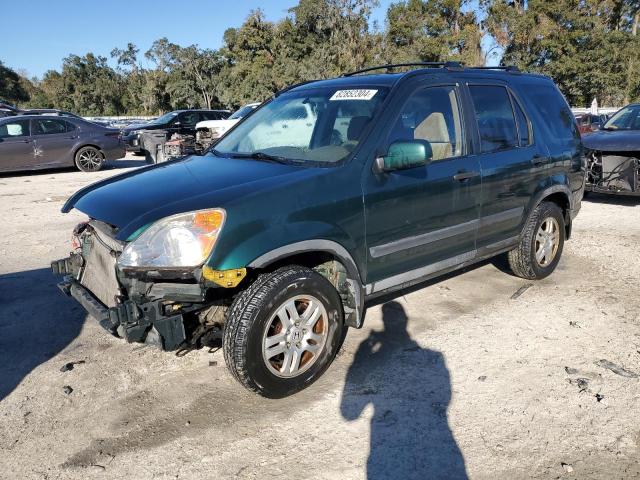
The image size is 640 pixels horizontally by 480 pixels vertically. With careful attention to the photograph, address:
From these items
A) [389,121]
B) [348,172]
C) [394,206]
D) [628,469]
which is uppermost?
[389,121]

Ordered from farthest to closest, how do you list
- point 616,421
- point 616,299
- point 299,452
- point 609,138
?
1. point 609,138
2. point 616,299
3. point 616,421
4. point 299,452

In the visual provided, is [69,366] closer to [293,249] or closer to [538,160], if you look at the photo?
[293,249]

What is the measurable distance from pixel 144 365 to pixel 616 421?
2.99m

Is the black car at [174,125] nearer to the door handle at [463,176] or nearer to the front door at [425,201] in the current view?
the front door at [425,201]

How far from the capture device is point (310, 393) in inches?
133

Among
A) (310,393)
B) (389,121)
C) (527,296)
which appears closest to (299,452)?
(310,393)

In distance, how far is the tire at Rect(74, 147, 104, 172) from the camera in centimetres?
1418

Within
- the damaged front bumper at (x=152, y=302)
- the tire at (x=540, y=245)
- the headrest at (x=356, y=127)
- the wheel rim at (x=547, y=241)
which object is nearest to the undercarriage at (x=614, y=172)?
the tire at (x=540, y=245)

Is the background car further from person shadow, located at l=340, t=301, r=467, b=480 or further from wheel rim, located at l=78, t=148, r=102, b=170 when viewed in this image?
wheel rim, located at l=78, t=148, r=102, b=170

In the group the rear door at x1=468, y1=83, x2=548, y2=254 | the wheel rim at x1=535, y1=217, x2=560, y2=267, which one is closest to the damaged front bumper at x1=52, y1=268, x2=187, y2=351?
the rear door at x1=468, y1=83, x2=548, y2=254

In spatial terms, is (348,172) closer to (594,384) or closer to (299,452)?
(299,452)

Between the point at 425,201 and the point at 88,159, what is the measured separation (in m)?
12.7

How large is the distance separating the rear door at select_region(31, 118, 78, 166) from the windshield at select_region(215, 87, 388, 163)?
435 inches

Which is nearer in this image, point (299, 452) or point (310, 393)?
point (299, 452)
